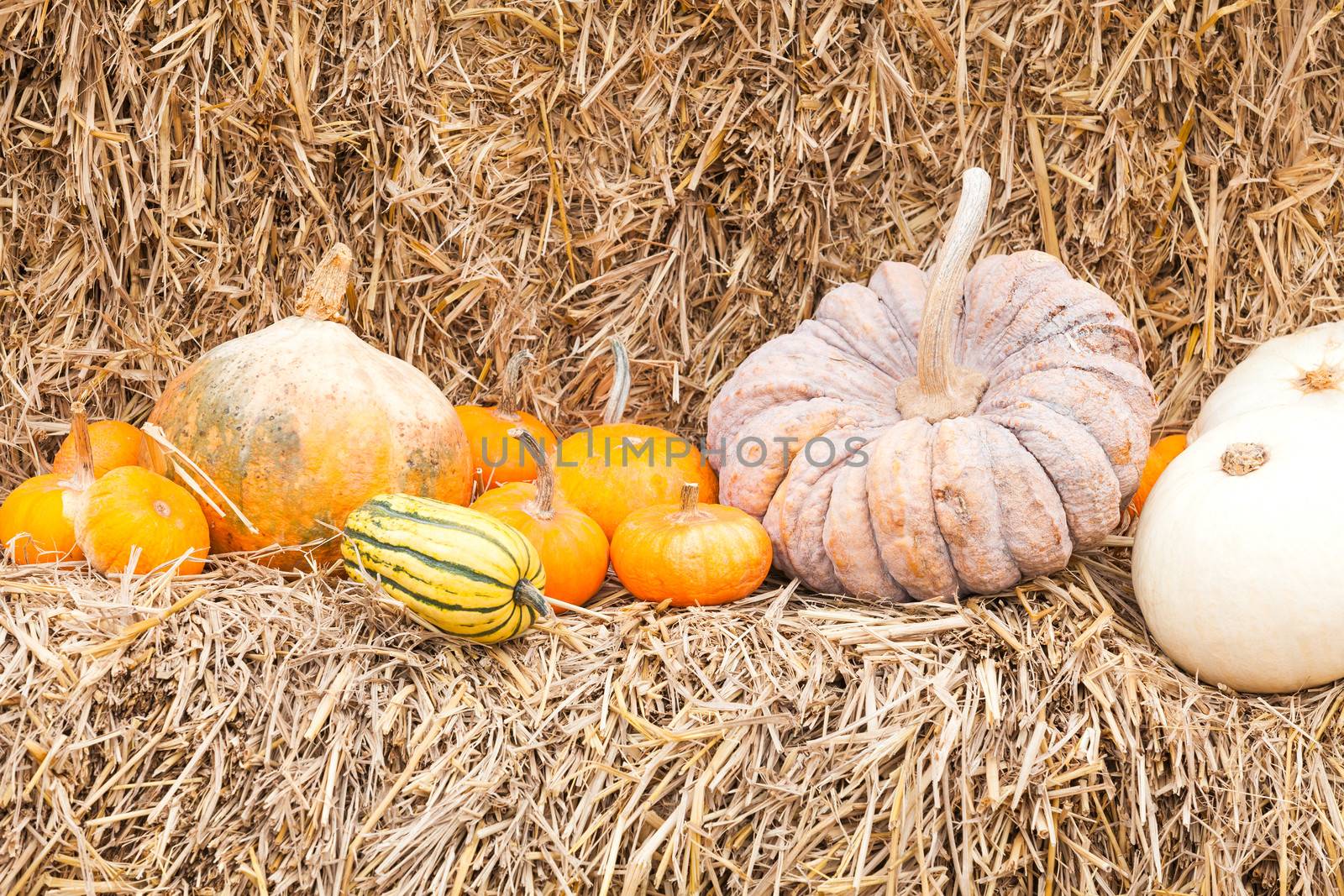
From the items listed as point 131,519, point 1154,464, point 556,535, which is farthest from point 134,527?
point 1154,464

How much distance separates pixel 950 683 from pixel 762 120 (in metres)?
1.62

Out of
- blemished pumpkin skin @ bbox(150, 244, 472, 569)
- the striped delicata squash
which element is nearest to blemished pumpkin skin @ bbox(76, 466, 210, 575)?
blemished pumpkin skin @ bbox(150, 244, 472, 569)

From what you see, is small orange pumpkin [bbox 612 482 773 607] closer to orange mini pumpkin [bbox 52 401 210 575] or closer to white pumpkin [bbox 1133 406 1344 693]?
white pumpkin [bbox 1133 406 1344 693]

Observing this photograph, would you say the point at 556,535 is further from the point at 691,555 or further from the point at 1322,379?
the point at 1322,379

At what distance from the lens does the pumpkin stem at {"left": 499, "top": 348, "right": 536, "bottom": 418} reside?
2.79 metres

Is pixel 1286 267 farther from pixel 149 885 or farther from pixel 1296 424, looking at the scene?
pixel 149 885

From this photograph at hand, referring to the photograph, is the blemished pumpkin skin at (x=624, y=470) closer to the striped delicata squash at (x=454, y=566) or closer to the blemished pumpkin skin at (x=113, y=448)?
the striped delicata squash at (x=454, y=566)

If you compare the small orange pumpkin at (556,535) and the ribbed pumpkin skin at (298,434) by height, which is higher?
the ribbed pumpkin skin at (298,434)

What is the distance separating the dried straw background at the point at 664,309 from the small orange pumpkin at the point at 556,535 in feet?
0.41

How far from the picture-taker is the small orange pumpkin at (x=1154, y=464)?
8.75 feet

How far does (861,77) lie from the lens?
282cm

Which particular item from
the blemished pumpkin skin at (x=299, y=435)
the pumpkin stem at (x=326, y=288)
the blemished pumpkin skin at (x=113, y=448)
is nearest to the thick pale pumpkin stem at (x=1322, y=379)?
the blemished pumpkin skin at (x=299, y=435)

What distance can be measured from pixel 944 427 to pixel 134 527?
1765 mm

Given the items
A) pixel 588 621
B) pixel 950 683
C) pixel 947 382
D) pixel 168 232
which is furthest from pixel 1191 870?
pixel 168 232
